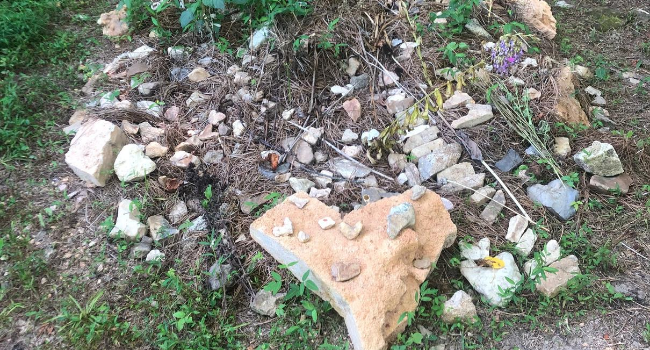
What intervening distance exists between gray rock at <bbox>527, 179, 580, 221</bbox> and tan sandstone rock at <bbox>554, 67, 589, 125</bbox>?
0.51 m

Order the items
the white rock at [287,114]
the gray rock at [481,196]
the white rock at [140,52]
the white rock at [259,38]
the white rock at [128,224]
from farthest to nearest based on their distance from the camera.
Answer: the white rock at [140,52], the white rock at [259,38], the white rock at [287,114], the gray rock at [481,196], the white rock at [128,224]

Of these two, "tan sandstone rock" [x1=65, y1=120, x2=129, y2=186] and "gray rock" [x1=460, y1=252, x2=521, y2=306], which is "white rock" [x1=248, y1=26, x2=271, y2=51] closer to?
"tan sandstone rock" [x1=65, y1=120, x2=129, y2=186]

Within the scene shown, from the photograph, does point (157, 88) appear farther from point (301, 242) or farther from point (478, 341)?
point (478, 341)

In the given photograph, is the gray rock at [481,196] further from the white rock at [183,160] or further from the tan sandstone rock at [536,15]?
the tan sandstone rock at [536,15]

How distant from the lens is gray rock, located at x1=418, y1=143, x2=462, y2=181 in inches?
102

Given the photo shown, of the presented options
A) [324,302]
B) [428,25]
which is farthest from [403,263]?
[428,25]

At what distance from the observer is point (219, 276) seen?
2.22 meters

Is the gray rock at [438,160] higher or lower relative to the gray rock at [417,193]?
lower

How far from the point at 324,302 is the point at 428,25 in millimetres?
2164

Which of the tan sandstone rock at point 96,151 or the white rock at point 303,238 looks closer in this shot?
the white rock at point 303,238

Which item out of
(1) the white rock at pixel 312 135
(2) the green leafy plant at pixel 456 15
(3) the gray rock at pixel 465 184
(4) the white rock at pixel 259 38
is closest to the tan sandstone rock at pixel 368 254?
(3) the gray rock at pixel 465 184

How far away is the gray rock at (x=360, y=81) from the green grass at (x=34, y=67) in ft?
6.15

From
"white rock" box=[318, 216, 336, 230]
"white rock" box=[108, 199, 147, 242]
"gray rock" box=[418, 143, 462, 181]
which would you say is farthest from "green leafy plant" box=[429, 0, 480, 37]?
"white rock" box=[108, 199, 147, 242]

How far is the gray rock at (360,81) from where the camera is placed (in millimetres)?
3020
